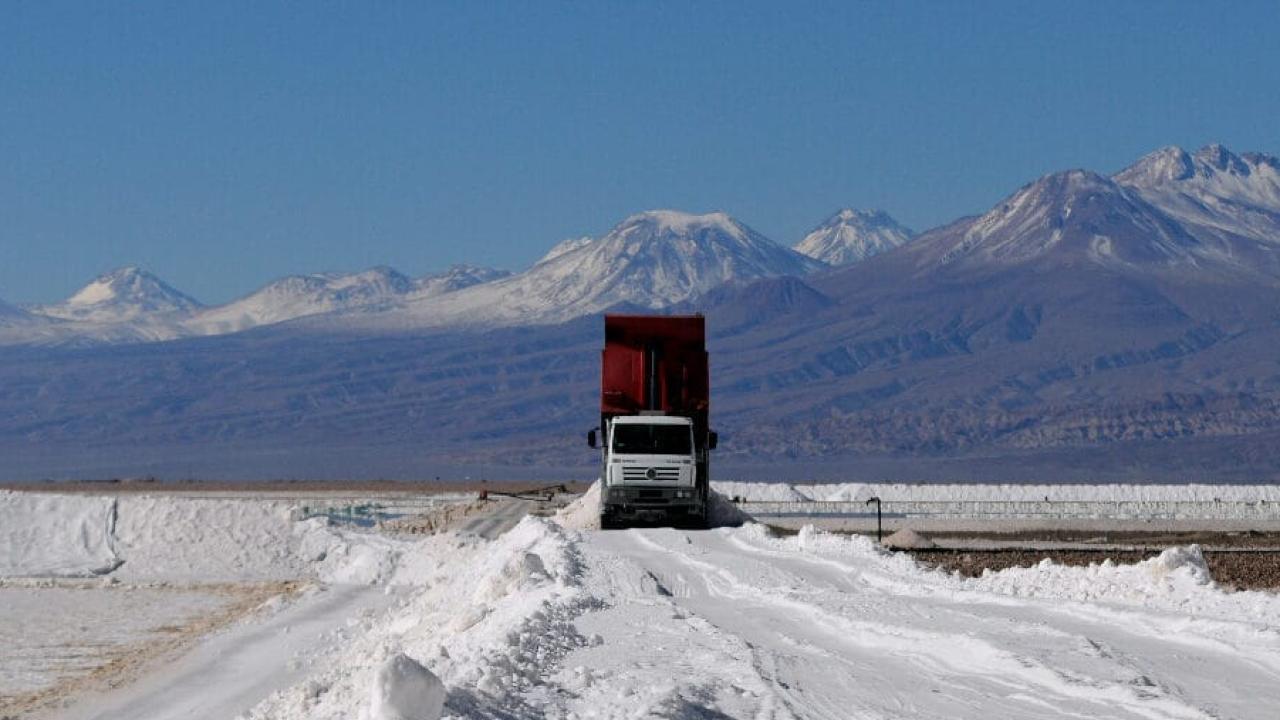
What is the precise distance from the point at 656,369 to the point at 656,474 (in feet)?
6.88

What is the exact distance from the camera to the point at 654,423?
38.9 m

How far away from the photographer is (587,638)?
18.7 metres

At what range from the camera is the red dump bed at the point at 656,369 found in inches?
1570

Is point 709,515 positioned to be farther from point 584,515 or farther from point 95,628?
point 95,628

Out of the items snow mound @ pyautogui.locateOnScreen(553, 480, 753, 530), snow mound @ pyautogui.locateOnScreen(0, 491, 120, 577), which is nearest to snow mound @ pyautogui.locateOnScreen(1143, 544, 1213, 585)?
snow mound @ pyautogui.locateOnScreen(553, 480, 753, 530)

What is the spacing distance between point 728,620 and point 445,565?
62.1 ft

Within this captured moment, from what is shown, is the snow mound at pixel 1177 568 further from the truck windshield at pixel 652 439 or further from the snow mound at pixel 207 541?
the snow mound at pixel 207 541

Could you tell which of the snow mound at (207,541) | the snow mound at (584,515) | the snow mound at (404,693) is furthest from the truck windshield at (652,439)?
the snow mound at (404,693)

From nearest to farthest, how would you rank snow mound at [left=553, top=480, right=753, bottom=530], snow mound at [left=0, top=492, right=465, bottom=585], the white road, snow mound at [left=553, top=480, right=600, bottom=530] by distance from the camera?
the white road < snow mound at [left=0, top=492, right=465, bottom=585] < snow mound at [left=553, top=480, right=753, bottom=530] < snow mound at [left=553, top=480, right=600, bottom=530]

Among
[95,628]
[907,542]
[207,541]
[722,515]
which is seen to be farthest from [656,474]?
[207,541]

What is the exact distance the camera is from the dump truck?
38.9 metres

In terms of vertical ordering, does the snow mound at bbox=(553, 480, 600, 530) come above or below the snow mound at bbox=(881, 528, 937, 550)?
above

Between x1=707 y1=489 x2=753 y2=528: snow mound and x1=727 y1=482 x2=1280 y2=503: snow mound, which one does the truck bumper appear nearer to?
x1=707 y1=489 x2=753 y2=528: snow mound

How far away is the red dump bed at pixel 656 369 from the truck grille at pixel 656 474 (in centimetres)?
111
